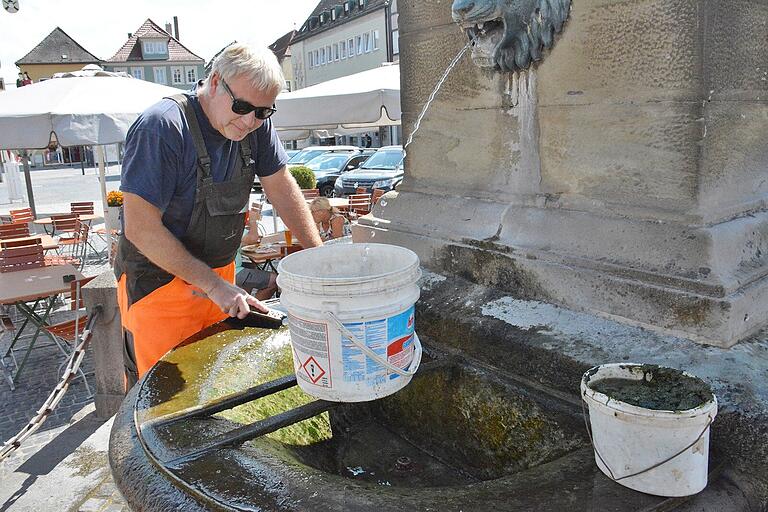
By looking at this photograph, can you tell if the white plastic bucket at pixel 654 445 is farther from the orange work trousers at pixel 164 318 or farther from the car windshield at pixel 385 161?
the car windshield at pixel 385 161

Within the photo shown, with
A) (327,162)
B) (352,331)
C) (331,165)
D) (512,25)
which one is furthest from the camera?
(327,162)

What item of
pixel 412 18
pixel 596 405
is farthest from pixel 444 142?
pixel 596 405

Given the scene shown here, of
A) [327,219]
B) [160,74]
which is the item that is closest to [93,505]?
[327,219]

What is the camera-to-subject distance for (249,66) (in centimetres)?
247

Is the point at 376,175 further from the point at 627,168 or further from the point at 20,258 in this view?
the point at 627,168

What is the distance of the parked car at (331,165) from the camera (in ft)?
66.0

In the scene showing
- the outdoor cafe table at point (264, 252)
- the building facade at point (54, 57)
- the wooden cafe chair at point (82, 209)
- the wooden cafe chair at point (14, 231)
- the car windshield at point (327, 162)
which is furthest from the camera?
the building facade at point (54, 57)

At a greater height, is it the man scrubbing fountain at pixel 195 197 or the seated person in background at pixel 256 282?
the man scrubbing fountain at pixel 195 197

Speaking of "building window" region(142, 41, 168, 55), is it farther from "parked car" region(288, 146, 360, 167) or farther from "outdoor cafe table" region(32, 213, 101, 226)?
"outdoor cafe table" region(32, 213, 101, 226)

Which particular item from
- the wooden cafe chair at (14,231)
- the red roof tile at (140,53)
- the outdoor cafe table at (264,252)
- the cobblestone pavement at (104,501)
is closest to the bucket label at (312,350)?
the cobblestone pavement at (104,501)

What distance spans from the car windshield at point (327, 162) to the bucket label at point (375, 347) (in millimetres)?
19345

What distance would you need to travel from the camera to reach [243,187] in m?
2.88

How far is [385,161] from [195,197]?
15616 mm

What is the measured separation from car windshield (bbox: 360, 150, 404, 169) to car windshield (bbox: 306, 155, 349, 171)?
2634 mm
